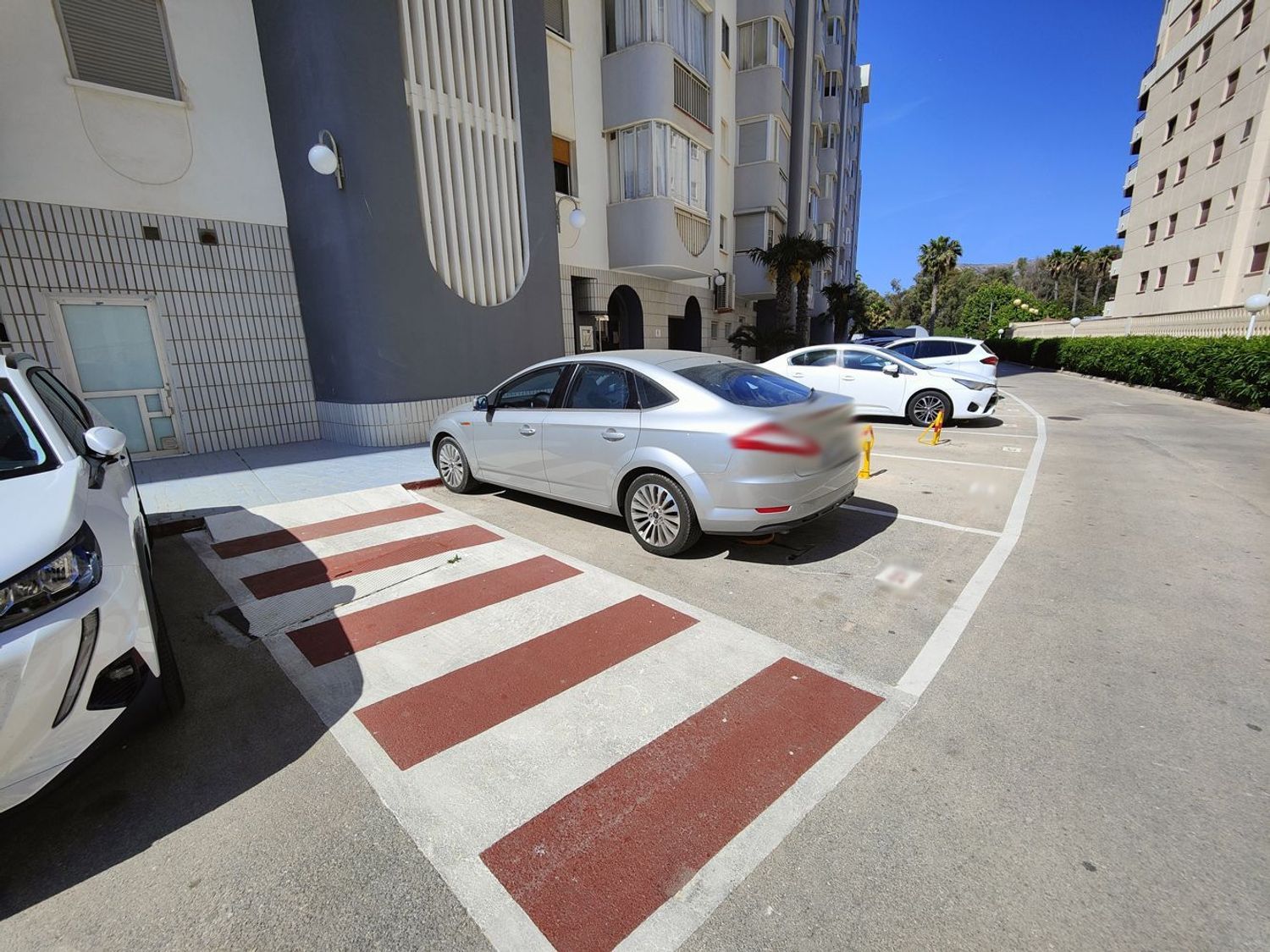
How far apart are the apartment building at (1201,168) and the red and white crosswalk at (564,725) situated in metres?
30.6

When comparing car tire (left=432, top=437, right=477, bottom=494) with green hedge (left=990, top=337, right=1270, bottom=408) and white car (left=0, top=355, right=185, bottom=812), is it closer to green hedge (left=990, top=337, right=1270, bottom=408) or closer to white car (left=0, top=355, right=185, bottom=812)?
white car (left=0, top=355, right=185, bottom=812)

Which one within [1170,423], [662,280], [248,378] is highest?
[662,280]

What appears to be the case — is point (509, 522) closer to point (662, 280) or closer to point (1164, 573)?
point (1164, 573)

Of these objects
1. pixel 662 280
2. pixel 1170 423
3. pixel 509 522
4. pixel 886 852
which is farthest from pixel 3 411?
pixel 1170 423

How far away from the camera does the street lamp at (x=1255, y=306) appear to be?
51.5 ft

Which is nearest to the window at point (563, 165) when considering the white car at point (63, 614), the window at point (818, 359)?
the window at point (818, 359)

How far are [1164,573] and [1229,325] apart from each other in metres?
20.8

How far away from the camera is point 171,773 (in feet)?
8.07

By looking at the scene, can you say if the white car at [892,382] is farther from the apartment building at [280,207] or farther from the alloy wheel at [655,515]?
the alloy wheel at [655,515]

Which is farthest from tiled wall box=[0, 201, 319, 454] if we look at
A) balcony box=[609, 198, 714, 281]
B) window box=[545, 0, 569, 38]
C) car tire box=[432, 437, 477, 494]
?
window box=[545, 0, 569, 38]

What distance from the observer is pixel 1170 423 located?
11.2 metres

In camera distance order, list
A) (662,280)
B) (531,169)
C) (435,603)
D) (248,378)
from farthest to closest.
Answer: (662,280) → (531,169) → (248,378) → (435,603)

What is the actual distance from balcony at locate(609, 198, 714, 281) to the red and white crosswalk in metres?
10.6

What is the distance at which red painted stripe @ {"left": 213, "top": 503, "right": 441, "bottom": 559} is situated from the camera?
16.6 feet
